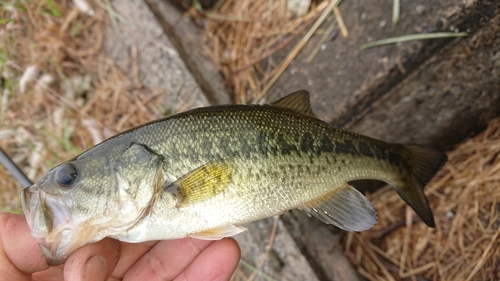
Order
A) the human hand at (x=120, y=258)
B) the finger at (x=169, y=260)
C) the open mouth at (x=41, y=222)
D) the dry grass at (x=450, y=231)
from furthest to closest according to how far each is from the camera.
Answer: the dry grass at (x=450, y=231)
the finger at (x=169, y=260)
the human hand at (x=120, y=258)
the open mouth at (x=41, y=222)

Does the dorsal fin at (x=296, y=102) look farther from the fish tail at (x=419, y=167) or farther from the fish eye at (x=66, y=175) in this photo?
the fish eye at (x=66, y=175)

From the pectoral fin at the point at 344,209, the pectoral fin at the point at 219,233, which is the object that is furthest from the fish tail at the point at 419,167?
the pectoral fin at the point at 219,233

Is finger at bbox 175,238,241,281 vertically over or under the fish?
under

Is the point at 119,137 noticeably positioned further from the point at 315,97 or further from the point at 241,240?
the point at 315,97

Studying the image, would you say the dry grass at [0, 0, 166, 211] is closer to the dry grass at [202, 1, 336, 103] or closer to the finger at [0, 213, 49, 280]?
the dry grass at [202, 1, 336, 103]

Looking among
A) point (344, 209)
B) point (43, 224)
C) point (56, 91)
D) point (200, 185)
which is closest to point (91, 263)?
point (43, 224)

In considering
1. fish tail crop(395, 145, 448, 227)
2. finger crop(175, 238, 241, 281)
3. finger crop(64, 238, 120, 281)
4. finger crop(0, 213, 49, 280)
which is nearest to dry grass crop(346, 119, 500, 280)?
fish tail crop(395, 145, 448, 227)
